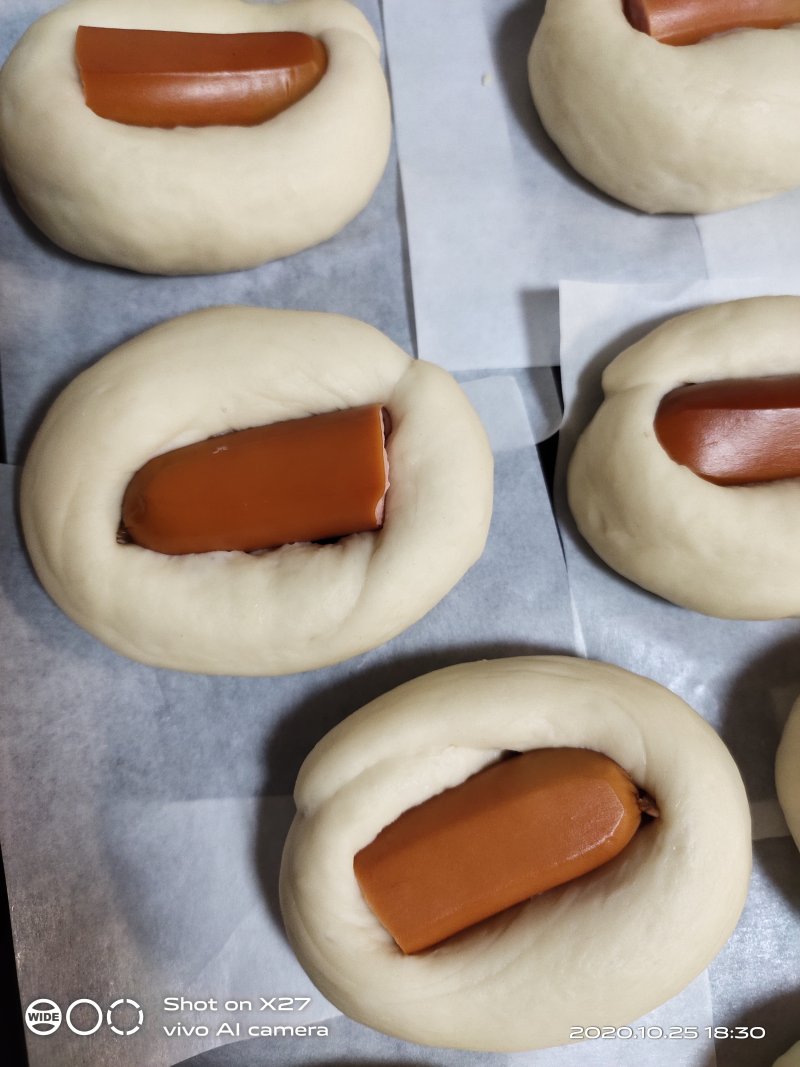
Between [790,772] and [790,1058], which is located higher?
[790,772]

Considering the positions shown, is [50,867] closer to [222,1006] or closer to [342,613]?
[222,1006]

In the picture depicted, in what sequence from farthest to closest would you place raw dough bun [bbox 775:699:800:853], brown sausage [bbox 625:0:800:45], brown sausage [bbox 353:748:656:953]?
brown sausage [bbox 625:0:800:45] → raw dough bun [bbox 775:699:800:853] → brown sausage [bbox 353:748:656:953]

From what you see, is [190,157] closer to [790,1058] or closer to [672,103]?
[672,103]

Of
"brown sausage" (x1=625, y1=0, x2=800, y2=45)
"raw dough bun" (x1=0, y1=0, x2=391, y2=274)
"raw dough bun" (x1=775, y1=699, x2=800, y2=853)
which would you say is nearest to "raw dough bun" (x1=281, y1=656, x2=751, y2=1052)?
"raw dough bun" (x1=775, y1=699, x2=800, y2=853)

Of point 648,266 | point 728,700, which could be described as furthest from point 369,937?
point 648,266

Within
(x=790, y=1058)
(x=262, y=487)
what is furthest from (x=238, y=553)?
(x=790, y=1058)
